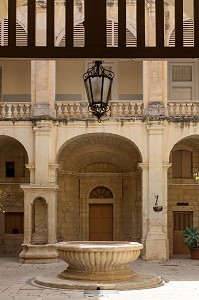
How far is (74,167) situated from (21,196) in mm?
2747

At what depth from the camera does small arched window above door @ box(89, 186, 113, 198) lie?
27.3 meters

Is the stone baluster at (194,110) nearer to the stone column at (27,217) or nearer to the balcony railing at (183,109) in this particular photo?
the balcony railing at (183,109)

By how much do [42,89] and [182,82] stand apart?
21.2 ft

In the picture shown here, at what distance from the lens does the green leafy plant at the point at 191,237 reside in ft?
77.5

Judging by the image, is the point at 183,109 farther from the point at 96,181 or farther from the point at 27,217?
the point at 27,217

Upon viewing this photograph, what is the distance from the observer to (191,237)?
2358 cm

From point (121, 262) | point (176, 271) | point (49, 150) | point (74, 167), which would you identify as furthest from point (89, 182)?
point (121, 262)

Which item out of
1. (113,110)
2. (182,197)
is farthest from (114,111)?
(182,197)

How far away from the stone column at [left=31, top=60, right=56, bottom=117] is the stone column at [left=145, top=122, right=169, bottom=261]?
3.98 m

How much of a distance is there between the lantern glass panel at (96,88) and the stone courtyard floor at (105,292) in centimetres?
617

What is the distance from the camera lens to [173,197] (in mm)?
25969

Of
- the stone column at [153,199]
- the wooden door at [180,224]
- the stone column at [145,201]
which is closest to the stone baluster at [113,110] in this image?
the stone column at [153,199]

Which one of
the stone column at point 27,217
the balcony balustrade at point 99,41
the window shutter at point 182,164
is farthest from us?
the window shutter at point 182,164

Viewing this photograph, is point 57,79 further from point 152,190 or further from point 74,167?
point 152,190
